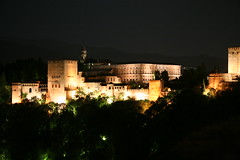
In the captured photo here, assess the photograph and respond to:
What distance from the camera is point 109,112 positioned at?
1500 inches

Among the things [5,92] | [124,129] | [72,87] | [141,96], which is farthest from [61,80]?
[124,129]

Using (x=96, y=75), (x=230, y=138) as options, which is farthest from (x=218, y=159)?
(x=96, y=75)

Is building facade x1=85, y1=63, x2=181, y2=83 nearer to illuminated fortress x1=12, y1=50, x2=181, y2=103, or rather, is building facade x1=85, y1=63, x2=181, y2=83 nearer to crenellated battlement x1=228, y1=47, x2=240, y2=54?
illuminated fortress x1=12, y1=50, x2=181, y2=103

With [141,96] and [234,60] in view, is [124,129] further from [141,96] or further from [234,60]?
[234,60]

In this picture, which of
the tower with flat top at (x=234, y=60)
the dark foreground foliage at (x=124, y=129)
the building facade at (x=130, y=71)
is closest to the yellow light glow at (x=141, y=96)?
the dark foreground foliage at (x=124, y=129)

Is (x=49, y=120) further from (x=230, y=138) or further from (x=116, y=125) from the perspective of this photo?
(x=230, y=138)

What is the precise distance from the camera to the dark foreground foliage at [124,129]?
44.7 ft

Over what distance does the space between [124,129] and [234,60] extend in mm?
20090

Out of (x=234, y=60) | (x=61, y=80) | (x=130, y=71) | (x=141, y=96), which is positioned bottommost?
(x=141, y=96)

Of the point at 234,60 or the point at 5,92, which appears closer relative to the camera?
the point at 234,60

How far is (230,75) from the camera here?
141 feet

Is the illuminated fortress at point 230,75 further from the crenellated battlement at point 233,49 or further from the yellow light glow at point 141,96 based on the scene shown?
the yellow light glow at point 141,96

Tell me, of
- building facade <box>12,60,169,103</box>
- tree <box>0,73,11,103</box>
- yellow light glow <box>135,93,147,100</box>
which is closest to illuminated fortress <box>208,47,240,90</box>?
building facade <box>12,60,169,103</box>

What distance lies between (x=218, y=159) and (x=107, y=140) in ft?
73.6
